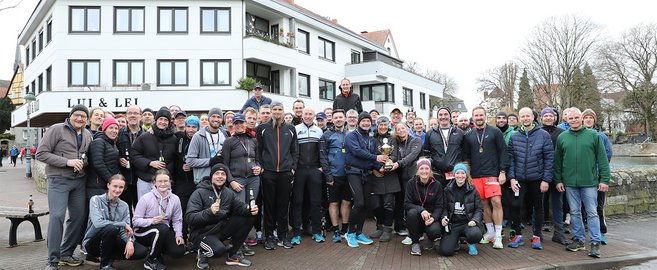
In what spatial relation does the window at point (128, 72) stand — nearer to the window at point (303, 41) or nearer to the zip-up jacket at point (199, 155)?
the window at point (303, 41)

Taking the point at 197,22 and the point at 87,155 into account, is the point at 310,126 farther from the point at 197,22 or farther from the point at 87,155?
the point at 197,22

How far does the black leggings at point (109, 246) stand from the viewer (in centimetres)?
500

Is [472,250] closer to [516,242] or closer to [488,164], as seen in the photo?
[516,242]

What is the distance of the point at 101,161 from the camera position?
18.3 feet

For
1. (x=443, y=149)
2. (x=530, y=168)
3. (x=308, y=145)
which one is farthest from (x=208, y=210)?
(x=530, y=168)

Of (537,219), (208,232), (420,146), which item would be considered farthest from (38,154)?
(537,219)

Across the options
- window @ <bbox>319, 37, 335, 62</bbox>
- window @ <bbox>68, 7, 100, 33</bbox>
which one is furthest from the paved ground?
window @ <bbox>319, 37, 335, 62</bbox>

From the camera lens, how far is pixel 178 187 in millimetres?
6312

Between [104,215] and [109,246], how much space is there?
406 millimetres

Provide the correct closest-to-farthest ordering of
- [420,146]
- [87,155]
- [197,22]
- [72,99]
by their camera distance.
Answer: [87,155]
[420,146]
[72,99]
[197,22]

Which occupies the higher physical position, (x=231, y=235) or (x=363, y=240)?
(x=231, y=235)

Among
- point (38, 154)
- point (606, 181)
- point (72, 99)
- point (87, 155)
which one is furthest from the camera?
point (72, 99)

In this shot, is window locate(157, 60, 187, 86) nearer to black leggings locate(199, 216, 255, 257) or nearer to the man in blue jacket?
black leggings locate(199, 216, 255, 257)

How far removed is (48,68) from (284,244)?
22.7m
